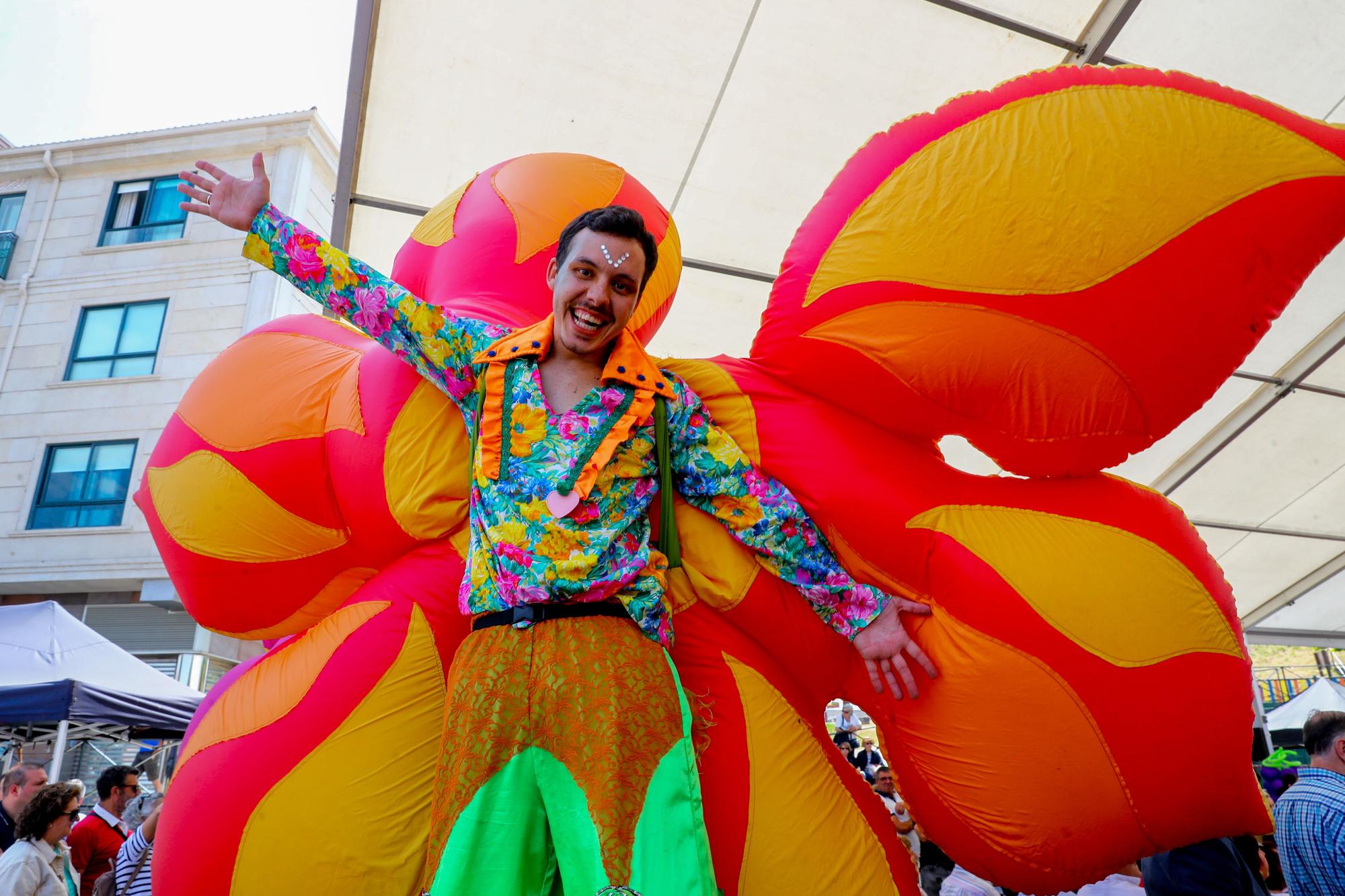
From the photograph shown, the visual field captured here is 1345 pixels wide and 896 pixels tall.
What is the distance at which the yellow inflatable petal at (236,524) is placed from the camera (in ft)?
6.08

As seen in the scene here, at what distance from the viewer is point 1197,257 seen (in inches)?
60.0

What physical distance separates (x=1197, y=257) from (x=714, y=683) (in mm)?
1105

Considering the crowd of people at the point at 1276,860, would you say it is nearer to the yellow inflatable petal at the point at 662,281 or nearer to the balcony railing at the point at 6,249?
the yellow inflatable petal at the point at 662,281

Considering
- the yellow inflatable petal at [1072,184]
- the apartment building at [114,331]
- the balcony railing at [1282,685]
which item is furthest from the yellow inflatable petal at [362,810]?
the balcony railing at [1282,685]

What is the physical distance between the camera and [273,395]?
191 centimetres

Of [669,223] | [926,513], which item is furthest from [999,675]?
[669,223]

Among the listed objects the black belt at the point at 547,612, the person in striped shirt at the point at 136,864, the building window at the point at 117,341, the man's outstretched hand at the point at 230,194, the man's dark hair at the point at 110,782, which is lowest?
the person in striped shirt at the point at 136,864

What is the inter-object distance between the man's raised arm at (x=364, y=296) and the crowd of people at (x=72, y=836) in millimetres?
2173

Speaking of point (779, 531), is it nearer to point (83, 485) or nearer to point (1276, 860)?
point (1276, 860)

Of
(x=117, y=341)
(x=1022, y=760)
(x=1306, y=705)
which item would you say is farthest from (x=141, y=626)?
(x=1306, y=705)

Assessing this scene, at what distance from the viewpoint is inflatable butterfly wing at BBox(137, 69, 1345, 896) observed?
1.50 metres

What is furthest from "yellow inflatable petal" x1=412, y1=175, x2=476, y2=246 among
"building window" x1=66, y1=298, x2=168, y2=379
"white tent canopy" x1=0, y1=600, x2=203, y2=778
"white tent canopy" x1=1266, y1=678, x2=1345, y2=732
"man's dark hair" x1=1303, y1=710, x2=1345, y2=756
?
"building window" x1=66, y1=298, x2=168, y2=379

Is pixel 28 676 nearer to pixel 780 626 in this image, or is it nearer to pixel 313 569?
pixel 313 569

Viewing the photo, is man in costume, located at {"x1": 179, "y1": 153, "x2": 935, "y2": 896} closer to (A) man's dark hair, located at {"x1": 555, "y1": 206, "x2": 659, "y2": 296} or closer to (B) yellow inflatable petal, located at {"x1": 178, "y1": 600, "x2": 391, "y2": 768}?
(A) man's dark hair, located at {"x1": 555, "y1": 206, "x2": 659, "y2": 296}
